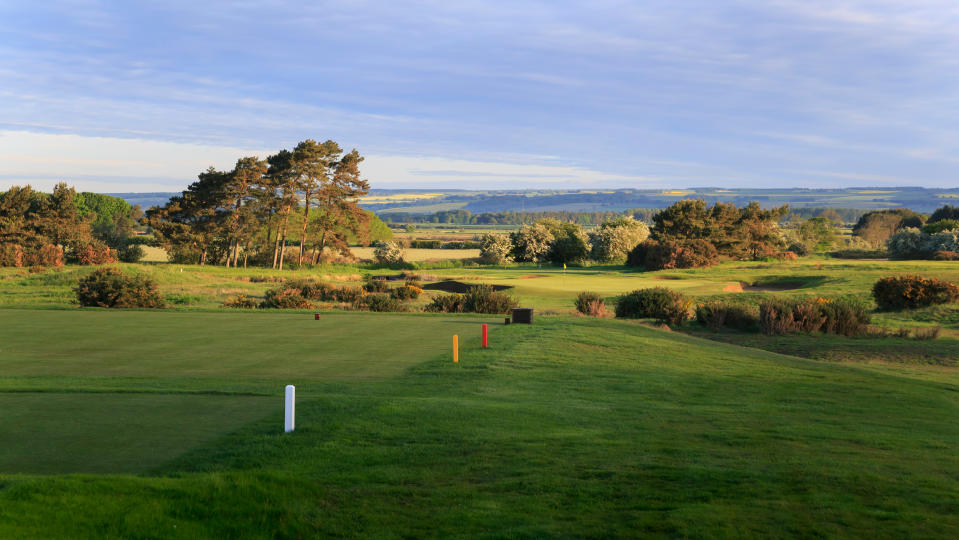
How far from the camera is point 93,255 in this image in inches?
2089

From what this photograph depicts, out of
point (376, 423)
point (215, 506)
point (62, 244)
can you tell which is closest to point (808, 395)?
point (376, 423)

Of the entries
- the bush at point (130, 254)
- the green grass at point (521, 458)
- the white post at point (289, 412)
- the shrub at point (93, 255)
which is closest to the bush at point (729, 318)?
the green grass at point (521, 458)

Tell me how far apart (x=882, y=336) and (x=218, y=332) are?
1836 centimetres

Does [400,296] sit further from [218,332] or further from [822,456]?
[822,456]

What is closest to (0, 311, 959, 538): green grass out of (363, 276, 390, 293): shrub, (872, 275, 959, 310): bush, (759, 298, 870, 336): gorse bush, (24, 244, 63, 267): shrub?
(759, 298, 870, 336): gorse bush

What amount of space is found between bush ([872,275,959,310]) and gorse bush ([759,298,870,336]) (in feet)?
24.3

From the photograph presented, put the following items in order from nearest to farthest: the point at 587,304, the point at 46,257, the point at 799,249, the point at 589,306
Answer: the point at 589,306, the point at 587,304, the point at 46,257, the point at 799,249

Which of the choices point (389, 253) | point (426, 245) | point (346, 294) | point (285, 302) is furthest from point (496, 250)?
point (285, 302)

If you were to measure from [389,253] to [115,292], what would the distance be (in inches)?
1941

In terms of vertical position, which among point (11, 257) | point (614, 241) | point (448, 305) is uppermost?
point (614, 241)

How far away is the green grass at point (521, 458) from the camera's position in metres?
5.70

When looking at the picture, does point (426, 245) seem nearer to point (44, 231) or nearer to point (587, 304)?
point (44, 231)

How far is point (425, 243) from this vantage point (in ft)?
375

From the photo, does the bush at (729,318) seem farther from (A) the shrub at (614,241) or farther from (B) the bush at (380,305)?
(A) the shrub at (614,241)
